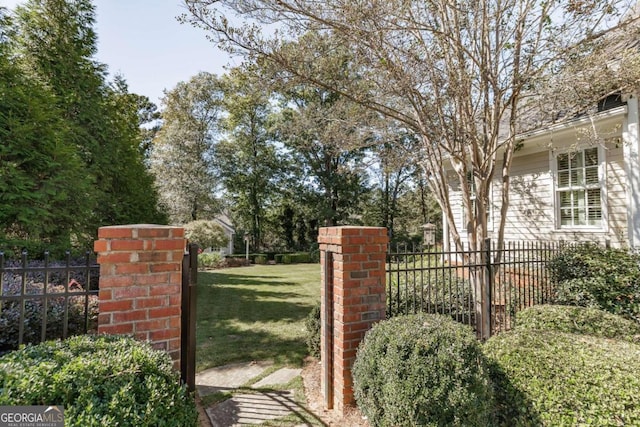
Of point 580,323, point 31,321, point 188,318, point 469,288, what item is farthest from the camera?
point 469,288

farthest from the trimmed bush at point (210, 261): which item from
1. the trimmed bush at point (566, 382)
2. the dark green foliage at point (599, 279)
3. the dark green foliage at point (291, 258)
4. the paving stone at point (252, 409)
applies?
the trimmed bush at point (566, 382)

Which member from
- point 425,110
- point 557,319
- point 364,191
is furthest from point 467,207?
point 364,191

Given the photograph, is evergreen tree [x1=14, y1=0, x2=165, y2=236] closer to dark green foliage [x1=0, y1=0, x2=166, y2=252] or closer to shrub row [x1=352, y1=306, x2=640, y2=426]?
dark green foliage [x1=0, y1=0, x2=166, y2=252]

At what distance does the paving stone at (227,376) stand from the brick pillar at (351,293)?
120cm

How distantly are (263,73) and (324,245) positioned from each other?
2.91 m

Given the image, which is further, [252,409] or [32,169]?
[32,169]

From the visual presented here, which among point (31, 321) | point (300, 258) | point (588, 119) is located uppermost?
point (588, 119)

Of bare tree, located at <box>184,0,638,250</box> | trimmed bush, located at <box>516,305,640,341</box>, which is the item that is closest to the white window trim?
bare tree, located at <box>184,0,638,250</box>

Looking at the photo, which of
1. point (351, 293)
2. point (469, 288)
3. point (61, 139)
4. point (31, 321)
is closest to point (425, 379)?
point (351, 293)

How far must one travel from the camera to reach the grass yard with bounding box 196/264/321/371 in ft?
15.1

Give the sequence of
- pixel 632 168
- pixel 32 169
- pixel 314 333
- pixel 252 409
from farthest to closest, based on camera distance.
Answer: pixel 632 168 → pixel 32 169 → pixel 314 333 → pixel 252 409

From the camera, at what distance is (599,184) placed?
660 centimetres

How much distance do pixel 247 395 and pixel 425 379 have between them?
217 cm

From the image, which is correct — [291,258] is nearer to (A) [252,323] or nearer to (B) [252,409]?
(A) [252,323]
